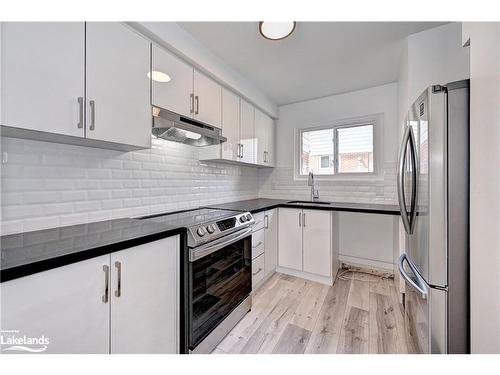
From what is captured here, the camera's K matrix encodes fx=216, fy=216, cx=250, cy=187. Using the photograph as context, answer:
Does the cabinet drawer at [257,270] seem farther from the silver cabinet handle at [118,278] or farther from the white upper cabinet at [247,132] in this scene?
the silver cabinet handle at [118,278]

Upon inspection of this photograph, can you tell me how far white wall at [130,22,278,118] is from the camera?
4.85ft

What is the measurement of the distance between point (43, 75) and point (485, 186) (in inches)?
78.1

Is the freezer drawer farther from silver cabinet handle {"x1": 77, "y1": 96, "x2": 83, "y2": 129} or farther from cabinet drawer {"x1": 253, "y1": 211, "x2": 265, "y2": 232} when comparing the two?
silver cabinet handle {"x1": 77, "y1": 96, "x2": 83, "y2": 129}

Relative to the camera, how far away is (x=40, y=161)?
122 centimetres

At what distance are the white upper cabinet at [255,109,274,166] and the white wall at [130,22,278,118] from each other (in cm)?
25

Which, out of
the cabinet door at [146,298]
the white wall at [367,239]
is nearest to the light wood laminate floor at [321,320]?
the white wall at [367,239]

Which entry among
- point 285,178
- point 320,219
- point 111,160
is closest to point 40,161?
point 111,160

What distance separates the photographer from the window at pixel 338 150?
9.47 feet

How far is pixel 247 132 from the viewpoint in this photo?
2645 millimetres

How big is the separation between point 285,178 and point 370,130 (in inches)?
51.9

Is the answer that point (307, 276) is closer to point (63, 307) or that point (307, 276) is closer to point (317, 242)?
point (317, 242)

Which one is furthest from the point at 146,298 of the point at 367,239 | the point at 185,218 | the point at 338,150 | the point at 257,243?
the point at 338,150

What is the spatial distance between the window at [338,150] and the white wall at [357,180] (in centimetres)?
13

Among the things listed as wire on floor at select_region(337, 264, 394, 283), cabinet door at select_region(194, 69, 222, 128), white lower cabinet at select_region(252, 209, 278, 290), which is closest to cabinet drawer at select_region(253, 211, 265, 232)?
white lower cabinet at select_region(252, 209, 278, 290)
